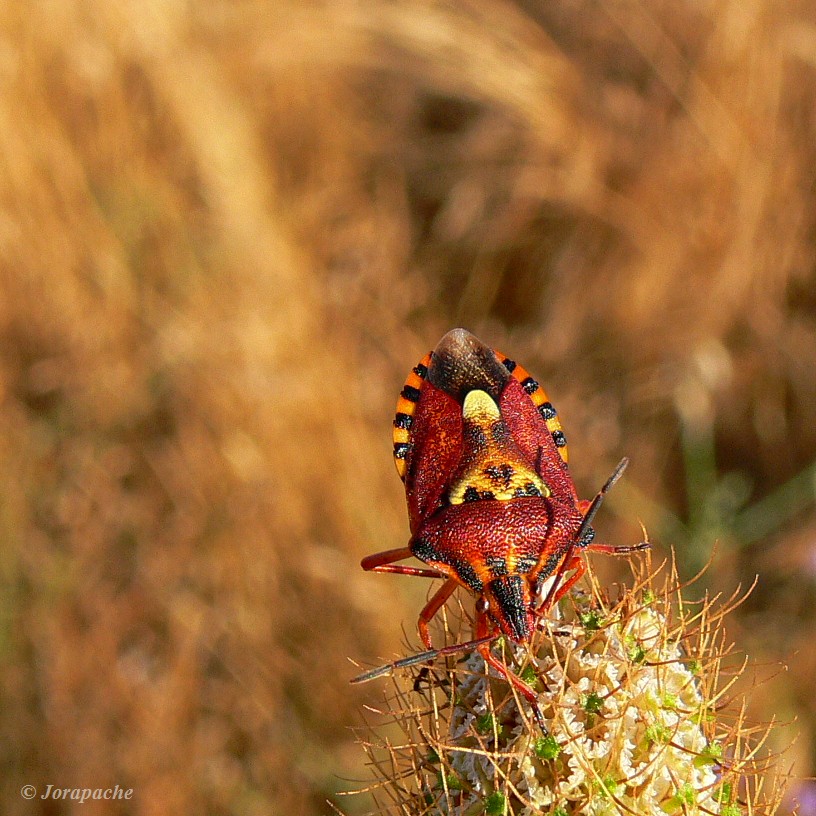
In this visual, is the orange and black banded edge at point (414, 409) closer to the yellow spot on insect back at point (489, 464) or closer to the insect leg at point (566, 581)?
the yellow spot on insect back at point (489, 464)

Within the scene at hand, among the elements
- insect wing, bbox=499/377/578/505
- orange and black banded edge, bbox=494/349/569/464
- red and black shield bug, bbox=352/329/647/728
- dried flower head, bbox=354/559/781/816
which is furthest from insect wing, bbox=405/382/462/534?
dried flower head, bbox=354/559/781/816

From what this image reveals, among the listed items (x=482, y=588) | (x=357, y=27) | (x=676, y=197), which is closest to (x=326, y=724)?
(x=482, y=588)

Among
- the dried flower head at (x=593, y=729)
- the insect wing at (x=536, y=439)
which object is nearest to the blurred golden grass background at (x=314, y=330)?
the insect wing at (x=536, y=439)

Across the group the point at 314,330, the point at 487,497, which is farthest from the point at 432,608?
the point at 314,330

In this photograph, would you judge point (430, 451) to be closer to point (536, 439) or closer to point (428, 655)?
point (536, 439)

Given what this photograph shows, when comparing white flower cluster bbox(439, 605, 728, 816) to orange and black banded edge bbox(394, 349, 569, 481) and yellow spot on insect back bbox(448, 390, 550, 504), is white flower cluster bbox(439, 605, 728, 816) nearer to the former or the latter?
yellow spot on insect back bbox(448, 390, 550, 504)

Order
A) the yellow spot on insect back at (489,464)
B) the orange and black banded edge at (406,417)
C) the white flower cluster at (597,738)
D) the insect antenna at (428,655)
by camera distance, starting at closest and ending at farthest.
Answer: the white flower cluster at (597,738) < the insect antenna at (428,655) < the yellow spot on insect back at (489,464) < the orange and black banded edge at (406,417)
